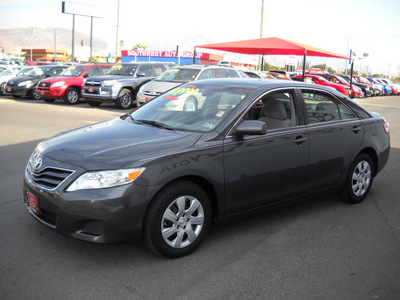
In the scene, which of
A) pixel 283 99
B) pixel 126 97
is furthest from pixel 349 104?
pixel 126 97

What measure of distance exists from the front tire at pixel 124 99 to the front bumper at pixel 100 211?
1309 cm

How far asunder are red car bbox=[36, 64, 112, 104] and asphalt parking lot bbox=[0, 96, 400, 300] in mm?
13066

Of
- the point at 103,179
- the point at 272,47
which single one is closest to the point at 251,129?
the point at 103,179

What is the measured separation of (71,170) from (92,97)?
13434mm

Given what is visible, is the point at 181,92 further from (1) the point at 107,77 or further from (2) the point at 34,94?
(2) the point at 34,94

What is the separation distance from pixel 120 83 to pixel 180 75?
280 cm

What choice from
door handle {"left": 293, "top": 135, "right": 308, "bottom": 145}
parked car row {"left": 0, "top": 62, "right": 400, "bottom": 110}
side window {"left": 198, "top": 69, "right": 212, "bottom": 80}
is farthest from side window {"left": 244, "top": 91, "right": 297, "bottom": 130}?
side window {"left": 198, "top": 69, "right": 212, "bottom": 80}

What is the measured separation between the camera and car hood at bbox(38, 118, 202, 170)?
11.6 feet

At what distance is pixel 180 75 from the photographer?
14719 mm

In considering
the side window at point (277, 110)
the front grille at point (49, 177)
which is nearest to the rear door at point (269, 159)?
the side window at point (277, 110)

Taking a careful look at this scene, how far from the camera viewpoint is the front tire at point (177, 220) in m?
3.56

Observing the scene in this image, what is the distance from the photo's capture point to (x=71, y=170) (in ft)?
11.5

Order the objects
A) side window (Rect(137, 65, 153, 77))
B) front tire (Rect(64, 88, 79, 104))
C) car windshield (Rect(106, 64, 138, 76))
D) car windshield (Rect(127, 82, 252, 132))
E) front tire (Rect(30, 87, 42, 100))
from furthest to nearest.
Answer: front tire (Rect(30, 87, 42, 100)) → front tire (Rect(64, 88, 79, 104)) → side window (Rect(137, 65, 153, 77)) → car windshield (Rect(106, 64, 138, 76)) → car windshield (Rect(127, 82, 252, 132))

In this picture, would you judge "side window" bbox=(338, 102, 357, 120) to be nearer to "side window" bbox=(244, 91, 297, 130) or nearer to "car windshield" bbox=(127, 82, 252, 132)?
"side window" bbox=(244, 91, 297, 130)
